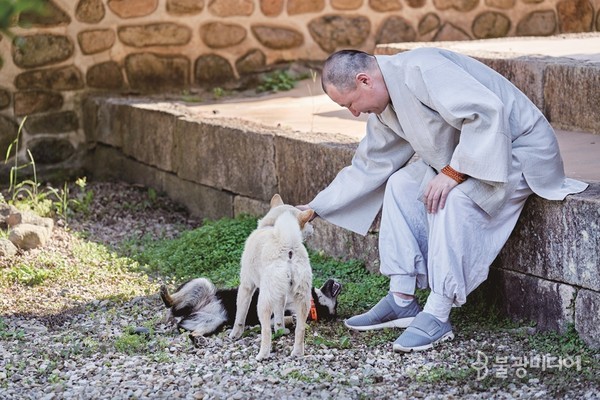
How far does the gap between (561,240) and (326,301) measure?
1043mm

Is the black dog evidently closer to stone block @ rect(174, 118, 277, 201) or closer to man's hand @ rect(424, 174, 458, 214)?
man's hand @ rect(424, 174, 458, 214)

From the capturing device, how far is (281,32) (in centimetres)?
830

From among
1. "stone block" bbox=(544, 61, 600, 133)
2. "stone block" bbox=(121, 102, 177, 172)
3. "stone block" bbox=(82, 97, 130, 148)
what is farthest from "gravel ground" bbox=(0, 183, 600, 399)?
"stone block" bbox=(82, 97, 130, 148)

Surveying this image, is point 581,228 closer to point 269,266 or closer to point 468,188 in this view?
point 468,188

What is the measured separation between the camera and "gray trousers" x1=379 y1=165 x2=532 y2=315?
369 cm

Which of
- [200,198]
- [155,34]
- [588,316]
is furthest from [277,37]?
[588,316]

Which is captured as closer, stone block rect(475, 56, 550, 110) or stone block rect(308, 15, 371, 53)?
stone block rect(475, 56, 550, 110)

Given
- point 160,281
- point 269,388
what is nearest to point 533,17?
point 160,281

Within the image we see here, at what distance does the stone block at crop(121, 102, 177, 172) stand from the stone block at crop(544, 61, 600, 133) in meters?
2.72

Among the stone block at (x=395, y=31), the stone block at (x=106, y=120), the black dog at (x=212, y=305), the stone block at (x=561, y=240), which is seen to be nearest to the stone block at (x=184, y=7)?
the stone block at (x=106, y=120)

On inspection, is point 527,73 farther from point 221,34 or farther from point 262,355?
point 221,34

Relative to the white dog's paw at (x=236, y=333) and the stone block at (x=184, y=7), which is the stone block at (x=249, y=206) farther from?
the stone block at (x=184, y=7)

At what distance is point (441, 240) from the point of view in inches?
145

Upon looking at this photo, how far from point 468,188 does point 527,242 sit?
17.2 inches
